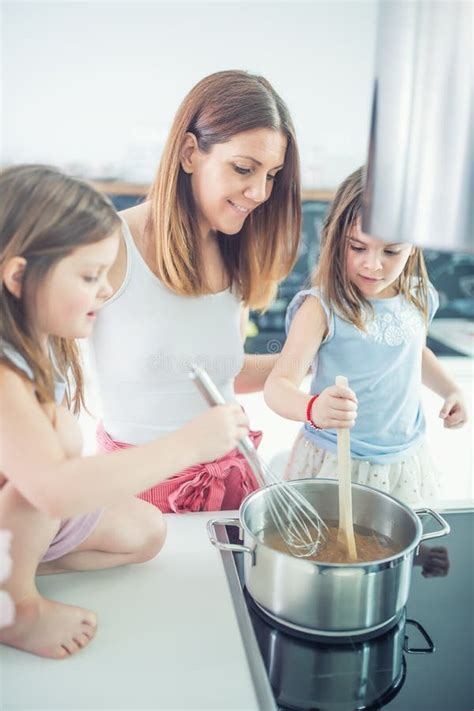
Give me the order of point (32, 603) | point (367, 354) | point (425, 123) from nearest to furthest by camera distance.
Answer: point (425, 123)
point (32, 603)
point (367, 354)

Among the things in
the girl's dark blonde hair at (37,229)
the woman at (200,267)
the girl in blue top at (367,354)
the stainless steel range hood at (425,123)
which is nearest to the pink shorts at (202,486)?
the woman at (200,267)

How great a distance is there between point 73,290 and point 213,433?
0.15m

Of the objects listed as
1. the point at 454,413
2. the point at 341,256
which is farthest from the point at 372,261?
the point at 454,413

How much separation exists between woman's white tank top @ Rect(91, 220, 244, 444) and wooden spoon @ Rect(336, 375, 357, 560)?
0.74 feet

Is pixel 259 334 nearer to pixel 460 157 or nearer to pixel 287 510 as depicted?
pixel 287 510

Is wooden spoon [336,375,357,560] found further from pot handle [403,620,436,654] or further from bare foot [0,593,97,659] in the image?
bare foot [0,593,97,659]

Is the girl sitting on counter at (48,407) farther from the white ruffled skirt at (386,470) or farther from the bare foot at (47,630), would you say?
the white ruffled skirt at (386,470)

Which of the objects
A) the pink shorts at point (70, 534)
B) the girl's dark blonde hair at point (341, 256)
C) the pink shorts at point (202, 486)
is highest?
the girl's dark blonde hair at point (341, 256)

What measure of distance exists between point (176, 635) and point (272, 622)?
0.09 metres

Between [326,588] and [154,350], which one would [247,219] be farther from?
[326,588]

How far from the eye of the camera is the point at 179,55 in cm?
87

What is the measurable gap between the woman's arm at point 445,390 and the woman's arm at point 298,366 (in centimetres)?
20

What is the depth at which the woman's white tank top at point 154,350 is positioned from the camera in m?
0.79

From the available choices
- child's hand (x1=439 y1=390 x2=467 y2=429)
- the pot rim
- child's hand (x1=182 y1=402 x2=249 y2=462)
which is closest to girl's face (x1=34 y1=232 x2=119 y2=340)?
child's hand (x1=182 y1=402 x2=249 y2=462)
